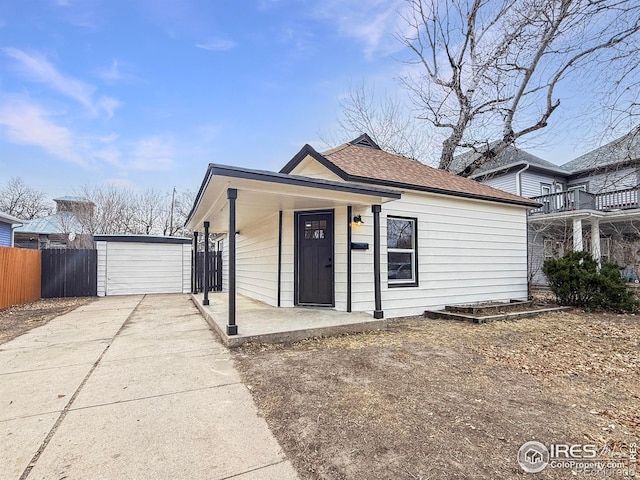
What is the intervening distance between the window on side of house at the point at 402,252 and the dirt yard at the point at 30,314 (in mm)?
6708

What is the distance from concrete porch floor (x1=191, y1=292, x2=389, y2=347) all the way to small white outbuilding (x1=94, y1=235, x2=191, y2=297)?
624 centimetres

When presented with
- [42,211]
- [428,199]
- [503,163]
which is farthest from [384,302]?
[42,211]

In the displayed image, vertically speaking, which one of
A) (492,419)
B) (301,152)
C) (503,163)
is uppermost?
(503,163)

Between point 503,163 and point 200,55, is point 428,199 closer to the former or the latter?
point 200,55

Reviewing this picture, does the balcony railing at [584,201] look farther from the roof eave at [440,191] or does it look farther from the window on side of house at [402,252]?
the window on side of house at [402,252]

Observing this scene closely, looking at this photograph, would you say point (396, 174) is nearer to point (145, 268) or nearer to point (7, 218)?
point (145, 268)

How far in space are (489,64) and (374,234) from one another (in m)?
11.1

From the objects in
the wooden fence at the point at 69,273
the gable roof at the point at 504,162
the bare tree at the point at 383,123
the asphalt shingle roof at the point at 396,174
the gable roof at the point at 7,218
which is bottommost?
the wooden fence at the point at 69,273

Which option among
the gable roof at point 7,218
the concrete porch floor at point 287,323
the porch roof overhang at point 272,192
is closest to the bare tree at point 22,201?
the gable roof at point 7,218

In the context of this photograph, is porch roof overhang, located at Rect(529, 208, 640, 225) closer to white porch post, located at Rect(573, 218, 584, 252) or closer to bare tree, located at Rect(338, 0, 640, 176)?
white porch post, located at Rect(573, 218, 584, 252)

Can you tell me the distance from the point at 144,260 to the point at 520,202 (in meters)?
12.4

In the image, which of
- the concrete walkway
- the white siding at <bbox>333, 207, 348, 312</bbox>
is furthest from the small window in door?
the concrete walkway

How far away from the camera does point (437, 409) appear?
2521 mm

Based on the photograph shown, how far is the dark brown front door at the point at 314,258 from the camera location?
21.1 ft
